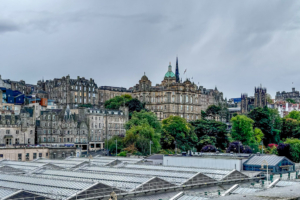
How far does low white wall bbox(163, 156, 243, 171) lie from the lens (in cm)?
6062

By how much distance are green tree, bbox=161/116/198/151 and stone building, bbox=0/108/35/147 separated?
34.4 m

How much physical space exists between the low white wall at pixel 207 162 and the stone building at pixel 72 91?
101 m

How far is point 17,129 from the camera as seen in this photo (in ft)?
344

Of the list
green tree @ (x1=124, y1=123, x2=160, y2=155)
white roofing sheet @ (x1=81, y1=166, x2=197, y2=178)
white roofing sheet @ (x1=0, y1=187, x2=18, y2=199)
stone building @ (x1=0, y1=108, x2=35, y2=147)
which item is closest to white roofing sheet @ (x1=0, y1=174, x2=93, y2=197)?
white roofing sheet @ (x1=0, y1=187, x2=18, y2=199)

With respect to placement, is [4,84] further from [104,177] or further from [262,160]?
[104,177]

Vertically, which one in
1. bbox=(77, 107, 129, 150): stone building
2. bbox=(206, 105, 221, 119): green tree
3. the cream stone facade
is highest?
bbox=(206, 105, 221, 119): green tree

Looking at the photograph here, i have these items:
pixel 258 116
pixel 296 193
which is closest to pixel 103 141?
pixel 258 116

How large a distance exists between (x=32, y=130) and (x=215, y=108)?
10272cm

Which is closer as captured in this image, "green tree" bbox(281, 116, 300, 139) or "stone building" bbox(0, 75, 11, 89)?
"green tree" bbox(281, 116, 300, 139)

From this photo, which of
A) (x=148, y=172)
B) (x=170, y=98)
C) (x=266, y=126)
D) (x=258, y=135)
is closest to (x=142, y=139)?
(x=148, y=172)

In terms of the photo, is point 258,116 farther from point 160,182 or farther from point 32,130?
point 160,182

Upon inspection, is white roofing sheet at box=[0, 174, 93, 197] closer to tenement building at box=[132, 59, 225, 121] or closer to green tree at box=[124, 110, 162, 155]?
green tree at box=[124, 110, 162, 155]

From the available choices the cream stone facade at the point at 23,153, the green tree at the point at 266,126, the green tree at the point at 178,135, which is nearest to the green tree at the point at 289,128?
the green tree at the point at 266,126

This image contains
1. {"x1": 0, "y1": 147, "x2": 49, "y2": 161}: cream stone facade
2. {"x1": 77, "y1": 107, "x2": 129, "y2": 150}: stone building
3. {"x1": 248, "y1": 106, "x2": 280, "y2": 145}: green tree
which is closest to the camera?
{"x1": 0, "y1": 147, "x2": 49, "y2": 161}: cream stone facade
